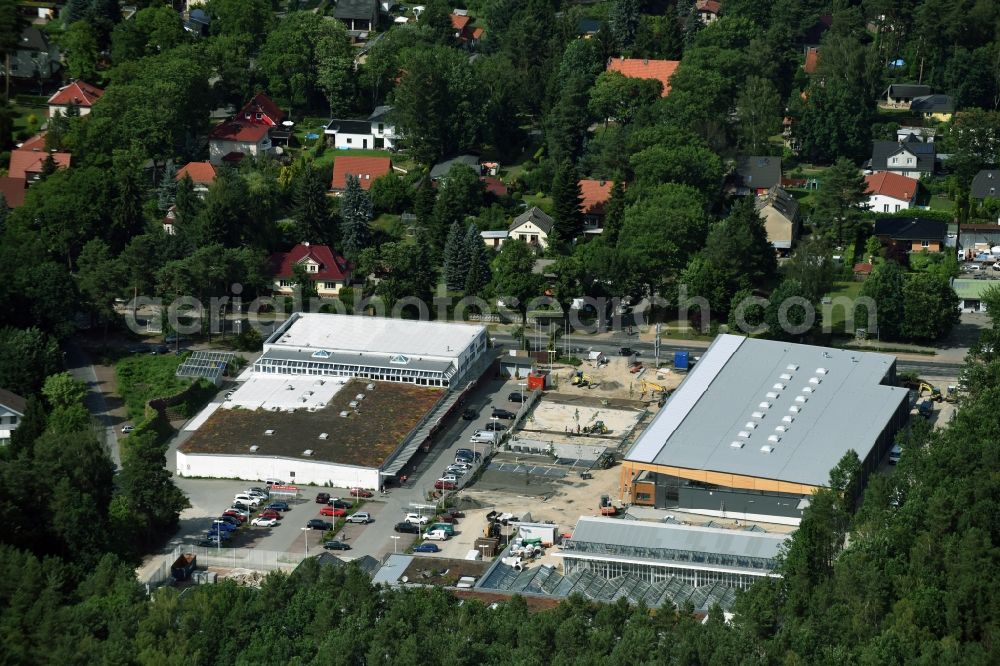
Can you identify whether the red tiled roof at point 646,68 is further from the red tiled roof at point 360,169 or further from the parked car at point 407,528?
the parked car at point 407,528

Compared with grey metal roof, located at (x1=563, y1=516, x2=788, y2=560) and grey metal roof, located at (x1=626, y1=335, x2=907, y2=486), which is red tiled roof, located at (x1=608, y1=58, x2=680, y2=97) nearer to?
grey metal roof, located at (x1=626, y1=335, x2=907, y2=486)

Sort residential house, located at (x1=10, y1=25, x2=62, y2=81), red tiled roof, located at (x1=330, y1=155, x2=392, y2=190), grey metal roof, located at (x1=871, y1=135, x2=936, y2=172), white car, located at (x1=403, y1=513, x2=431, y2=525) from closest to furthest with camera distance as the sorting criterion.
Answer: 1. white car, located at (x1=403, y1=513, x2=431, y2=525)
2. red tiled roof, located at (x1=330, y1=155, x2=392, y2=190)
3. grey metal roof, located at (x1=871, y1=135, x2=936, y2=172)
4. residential house, located at (x1=10, y1=25, x2=62, y2=81)

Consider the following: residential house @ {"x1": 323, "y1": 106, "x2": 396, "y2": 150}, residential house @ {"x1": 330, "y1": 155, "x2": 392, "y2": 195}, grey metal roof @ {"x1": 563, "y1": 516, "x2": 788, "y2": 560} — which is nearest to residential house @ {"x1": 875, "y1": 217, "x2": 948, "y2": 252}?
residential house @ {"x1": 330, "y1": 155, "x2": 392, "y2": 195}

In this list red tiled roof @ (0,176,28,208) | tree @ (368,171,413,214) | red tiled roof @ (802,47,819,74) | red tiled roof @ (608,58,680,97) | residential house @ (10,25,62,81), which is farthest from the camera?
red tiled roof @ (802,47,819,74)

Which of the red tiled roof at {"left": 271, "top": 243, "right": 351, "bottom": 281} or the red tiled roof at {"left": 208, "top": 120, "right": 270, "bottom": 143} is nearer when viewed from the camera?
the red tiled roof at {"left": 271, "top": 243, "right": 351, "bottom": 281}

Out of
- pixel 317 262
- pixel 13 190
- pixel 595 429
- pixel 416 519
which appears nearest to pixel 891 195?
pixel 317 262

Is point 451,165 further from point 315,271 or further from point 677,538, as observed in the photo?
point 677,538

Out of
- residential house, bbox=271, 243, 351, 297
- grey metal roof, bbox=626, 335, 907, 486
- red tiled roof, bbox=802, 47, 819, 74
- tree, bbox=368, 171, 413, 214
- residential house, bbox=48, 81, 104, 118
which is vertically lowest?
grey metal roof, bbox=626, 335, 907, 486
